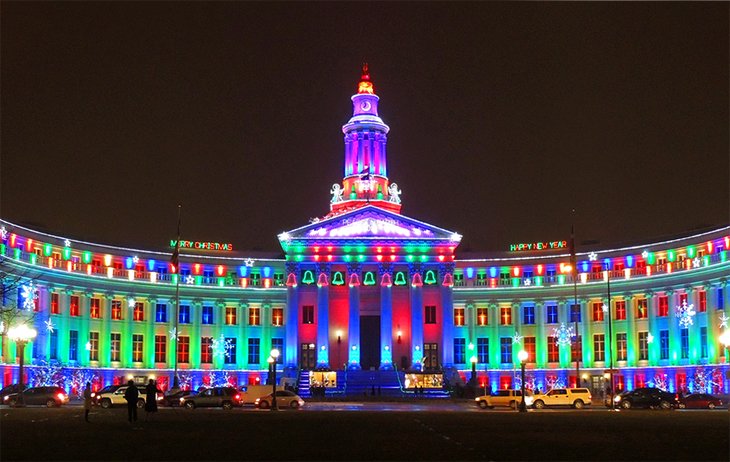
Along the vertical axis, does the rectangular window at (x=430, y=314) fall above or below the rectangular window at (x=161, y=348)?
above

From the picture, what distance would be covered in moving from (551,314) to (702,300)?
1901 centimetres

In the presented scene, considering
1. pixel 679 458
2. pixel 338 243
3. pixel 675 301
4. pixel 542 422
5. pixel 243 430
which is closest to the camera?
pixel 679 458

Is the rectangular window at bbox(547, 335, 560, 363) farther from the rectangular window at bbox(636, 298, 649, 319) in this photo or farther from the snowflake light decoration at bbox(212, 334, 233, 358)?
the snowflake light decoration at bbox(212, 334, 233, 358)

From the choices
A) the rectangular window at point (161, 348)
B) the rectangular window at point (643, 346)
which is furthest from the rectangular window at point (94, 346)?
the rectangular window at point (643, 346)

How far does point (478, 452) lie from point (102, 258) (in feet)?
291

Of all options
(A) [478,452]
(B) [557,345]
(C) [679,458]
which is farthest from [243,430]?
(B) [557,345]

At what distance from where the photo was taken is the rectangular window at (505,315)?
11888 cm

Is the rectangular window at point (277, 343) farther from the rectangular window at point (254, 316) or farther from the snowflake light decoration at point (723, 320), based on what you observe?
the snowflake light decoration at point (723, 320)

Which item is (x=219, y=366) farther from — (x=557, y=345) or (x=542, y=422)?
(x=542, y=422)

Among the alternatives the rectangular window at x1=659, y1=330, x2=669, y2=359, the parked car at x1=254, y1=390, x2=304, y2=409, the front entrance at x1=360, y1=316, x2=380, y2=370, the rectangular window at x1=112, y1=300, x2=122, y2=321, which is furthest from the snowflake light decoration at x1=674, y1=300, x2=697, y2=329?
the rectangular window at x1=112, y1=300, x2=122, y2=321

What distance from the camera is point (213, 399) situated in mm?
70812

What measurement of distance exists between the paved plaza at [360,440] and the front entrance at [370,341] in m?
66.8

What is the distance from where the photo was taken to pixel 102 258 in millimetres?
112000

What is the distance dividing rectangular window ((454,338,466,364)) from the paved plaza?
228 feet
